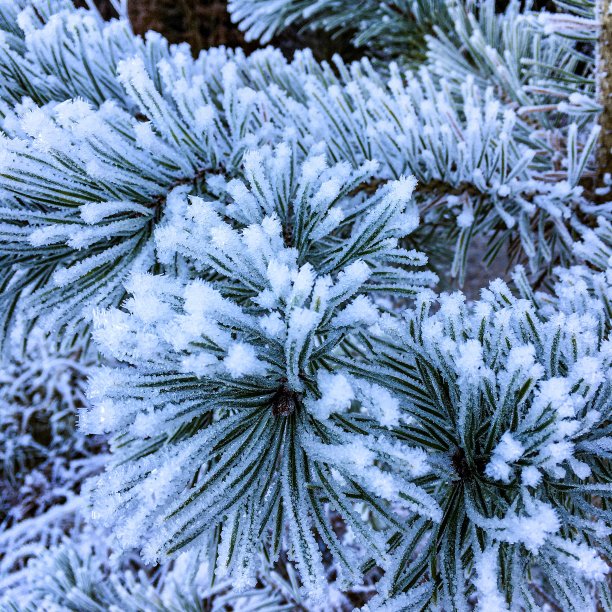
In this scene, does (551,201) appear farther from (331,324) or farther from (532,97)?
(331,324)

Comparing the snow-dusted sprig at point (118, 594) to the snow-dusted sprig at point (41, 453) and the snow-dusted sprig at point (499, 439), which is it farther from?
the snow-dusted sprig at point (41, 453)

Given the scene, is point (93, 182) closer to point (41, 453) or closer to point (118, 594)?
point (118, 594)

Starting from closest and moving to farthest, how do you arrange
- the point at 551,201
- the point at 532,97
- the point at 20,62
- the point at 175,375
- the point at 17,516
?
the point at 175,375 < the point at 20,62 < the point at 551,201 < the point at 532,97 < the point at 17,516

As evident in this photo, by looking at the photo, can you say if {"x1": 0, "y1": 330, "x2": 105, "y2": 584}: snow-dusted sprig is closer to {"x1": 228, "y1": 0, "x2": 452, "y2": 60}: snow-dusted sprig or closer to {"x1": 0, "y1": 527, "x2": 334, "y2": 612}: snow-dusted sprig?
{"x1": 0, "y1": 527, "x2": 334, "y2": 612}: snow-dusted sprig

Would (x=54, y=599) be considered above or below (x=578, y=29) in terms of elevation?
below

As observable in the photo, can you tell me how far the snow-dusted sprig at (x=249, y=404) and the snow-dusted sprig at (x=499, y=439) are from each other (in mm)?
36

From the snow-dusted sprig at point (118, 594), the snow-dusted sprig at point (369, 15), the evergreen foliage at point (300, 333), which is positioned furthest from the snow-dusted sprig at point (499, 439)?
the snow-dusted sprig at point (369, 15)

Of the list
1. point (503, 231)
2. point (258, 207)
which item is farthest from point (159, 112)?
point (503, 231)

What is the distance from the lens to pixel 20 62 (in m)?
0.48

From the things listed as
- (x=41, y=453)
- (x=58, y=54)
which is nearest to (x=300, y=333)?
(x=58, y=54)

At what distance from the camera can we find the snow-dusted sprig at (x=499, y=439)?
0.28m

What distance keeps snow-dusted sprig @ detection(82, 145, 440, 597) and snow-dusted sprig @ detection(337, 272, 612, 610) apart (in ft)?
0.12

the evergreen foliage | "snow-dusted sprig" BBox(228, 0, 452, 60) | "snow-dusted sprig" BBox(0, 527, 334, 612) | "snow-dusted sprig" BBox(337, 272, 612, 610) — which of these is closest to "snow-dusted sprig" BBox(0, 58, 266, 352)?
the evergreen foliage

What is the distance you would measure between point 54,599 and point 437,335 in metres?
0.83
